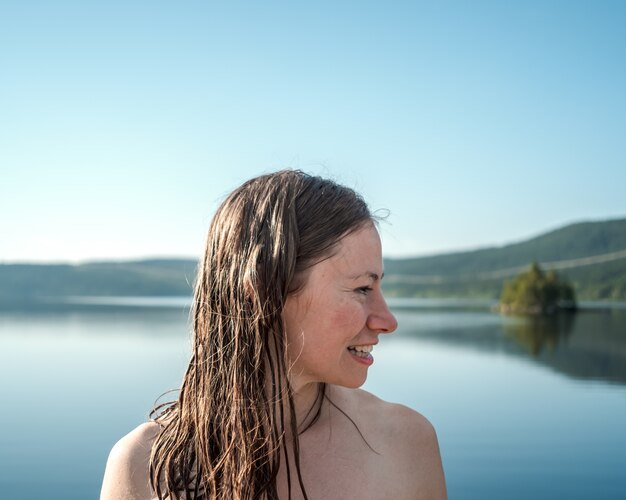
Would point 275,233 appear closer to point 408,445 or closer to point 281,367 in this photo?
point 281,367

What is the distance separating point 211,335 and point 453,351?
71.9 feet

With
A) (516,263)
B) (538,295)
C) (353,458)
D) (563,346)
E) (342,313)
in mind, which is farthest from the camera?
(516,263)

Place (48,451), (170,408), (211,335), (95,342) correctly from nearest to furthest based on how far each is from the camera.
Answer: (211,335) → (170,408) → (48,451) → (95,342)

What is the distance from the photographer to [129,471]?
162 centimetres

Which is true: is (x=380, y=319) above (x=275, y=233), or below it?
below

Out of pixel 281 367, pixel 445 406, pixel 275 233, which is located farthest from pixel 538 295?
pixel 275 233

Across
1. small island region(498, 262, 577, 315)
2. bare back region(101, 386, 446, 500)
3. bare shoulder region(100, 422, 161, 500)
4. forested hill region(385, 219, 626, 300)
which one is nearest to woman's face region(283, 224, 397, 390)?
bare back region(101, 386, 446, 500)

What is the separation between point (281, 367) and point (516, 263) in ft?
571

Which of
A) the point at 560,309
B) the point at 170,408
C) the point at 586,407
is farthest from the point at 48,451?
the point at 560,309

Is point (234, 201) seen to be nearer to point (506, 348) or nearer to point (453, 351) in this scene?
point (453, 351)

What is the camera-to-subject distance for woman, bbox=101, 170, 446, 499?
1.55m

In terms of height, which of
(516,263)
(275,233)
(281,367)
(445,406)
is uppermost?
(516,263)

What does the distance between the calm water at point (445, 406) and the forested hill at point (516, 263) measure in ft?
368

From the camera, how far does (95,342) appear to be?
22703mm
